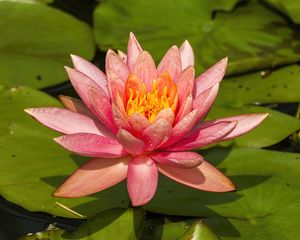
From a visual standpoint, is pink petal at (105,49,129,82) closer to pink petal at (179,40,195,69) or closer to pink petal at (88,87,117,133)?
pink petal at (88,87,117,133)

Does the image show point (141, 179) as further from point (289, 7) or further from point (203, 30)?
point (289, 7)

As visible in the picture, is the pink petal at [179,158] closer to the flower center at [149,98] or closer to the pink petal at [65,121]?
the flower center at [149,98]

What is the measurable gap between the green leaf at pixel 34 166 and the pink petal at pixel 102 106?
0.43 m

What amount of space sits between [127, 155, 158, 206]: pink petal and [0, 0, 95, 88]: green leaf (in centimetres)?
117

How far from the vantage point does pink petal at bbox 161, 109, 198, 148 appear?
6.15 feet

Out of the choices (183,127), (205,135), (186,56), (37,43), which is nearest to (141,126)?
(183,127)

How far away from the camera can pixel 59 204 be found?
220 cm

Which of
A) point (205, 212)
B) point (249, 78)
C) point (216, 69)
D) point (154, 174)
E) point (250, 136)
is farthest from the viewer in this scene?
point (249, 78)

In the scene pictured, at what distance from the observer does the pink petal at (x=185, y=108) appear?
1.93m

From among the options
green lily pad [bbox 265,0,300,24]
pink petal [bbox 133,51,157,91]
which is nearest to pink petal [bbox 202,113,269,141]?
pink petal [bbox 133,51,157,91]

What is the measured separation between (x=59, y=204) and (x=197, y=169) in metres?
0.57

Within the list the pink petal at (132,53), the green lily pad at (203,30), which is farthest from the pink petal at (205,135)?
the green lily pad at (203,30)

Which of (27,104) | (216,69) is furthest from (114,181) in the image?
(27,104)

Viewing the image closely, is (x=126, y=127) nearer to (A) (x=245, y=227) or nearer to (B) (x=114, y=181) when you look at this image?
(B) (x=114, y=181)
